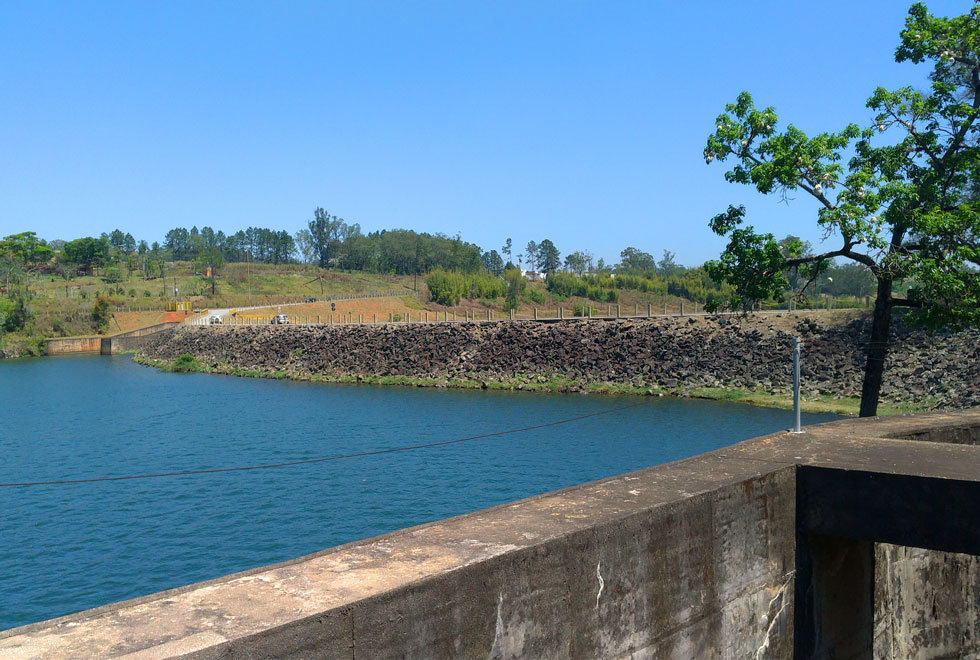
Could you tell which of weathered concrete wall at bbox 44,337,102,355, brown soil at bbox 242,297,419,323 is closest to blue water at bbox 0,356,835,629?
brown soil at bbox 242,297,419,323

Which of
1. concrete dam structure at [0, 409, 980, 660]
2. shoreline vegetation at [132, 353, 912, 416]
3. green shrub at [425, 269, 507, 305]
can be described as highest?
green shrub at [425, 269, 507, 305]

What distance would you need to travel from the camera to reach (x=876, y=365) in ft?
45.1

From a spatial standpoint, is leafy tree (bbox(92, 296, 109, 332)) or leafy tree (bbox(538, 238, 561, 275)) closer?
leafy tree (bbox(92, 296, 109, 332))

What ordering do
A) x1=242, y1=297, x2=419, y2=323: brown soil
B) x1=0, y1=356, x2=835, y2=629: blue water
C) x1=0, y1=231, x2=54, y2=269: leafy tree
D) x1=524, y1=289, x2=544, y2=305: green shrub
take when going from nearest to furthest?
x1=0, y1=356, x2=835, y2=629: blue water, x1=242, y1=297, x2=419, y2=323: brown soil, x1=524, y1=289, x2=544, y2=305: green shrub, x1=0, y1=231, x2=54, y2=269: leafy tree

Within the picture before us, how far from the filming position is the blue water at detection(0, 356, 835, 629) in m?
15.3

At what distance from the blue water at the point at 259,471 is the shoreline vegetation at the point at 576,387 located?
1437 mm

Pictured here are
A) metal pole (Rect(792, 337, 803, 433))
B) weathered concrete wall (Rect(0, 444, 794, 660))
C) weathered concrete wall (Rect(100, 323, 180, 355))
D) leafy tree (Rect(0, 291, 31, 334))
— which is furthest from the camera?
leafy tree (Rect(0, 291, 31, 334))

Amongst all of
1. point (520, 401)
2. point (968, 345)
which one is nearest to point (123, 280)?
point (520, 401)

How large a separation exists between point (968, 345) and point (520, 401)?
19934mm

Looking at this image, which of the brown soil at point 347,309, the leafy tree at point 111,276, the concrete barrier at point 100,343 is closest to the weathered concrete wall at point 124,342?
the concrete barrier at point 100,343

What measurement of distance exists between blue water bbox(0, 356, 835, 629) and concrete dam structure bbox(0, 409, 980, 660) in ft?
34.3

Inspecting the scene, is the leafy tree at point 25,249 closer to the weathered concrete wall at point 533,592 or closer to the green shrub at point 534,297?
the green shrub at point 534,297

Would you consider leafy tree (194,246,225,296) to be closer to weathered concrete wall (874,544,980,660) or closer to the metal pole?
the metal pole

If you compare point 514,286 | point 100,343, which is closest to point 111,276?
point 100,343
